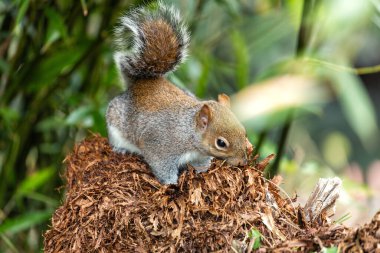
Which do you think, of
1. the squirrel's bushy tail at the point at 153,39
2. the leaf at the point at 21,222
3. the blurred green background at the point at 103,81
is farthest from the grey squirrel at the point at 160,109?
the leaf at the point at 21,222

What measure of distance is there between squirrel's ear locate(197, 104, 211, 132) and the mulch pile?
0.24 m

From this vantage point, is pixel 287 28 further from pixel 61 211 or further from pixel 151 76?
pixel 61 211

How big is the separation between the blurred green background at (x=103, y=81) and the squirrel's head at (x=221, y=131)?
17.3 inches

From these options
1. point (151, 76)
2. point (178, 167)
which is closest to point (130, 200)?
point (178, 167)

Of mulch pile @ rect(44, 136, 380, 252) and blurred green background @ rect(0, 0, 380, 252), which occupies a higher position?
mulch pile @ rect(44, 136, 380, 252)

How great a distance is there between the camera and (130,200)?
207 centimetres

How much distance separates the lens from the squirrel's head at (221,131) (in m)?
2.32

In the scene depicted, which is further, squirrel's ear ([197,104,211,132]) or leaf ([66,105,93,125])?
leaf ([66,105,93,125])

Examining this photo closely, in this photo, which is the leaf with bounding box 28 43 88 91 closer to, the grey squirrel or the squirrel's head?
the grey squirrel

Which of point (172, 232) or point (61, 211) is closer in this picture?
point (172, 232)

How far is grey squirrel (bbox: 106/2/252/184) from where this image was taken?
2.43 meters

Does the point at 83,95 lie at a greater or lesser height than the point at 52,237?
lesser

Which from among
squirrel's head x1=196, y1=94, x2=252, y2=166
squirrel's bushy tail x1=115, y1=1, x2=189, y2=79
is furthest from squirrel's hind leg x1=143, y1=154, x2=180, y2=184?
squirrel's bushy tail x1=115, y1=1, x2=189, y2=79

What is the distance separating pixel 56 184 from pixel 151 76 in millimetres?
1093
